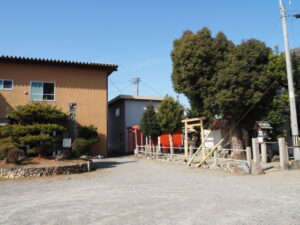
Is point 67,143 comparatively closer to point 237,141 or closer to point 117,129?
point 237,141

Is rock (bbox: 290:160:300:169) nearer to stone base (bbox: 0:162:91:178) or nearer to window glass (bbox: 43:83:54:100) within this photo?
stone base (bbox: 0:162:91:178)

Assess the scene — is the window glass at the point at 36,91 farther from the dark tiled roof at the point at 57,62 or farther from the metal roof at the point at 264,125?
the metal roof at the point at 264,125

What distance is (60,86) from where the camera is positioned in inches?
788

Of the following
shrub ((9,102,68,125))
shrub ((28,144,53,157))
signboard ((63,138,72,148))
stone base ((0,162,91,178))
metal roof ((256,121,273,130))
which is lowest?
stone base ((0,162,91,178))

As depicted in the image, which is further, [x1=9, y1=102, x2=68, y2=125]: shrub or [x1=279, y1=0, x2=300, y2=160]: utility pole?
[x1=9, y1=102, x2=68, y2=125]: shrub

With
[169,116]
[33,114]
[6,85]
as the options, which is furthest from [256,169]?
[6,85]

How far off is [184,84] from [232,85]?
279 cm

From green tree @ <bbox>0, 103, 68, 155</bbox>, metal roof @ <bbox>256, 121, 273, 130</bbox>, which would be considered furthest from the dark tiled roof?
metal roof @ <bbox>256, 121, 273, 130</bbox>

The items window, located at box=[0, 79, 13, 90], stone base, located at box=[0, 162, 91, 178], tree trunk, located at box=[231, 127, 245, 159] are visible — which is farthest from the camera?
window, located at box=[0, 79, 13, 90]

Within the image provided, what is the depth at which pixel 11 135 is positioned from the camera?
13172mm

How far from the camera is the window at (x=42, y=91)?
19.2m

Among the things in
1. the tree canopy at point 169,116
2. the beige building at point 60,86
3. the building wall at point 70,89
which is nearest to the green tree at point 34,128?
the building wall at point 70,89

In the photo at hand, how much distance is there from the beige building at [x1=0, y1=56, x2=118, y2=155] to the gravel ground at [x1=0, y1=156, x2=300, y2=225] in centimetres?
1109

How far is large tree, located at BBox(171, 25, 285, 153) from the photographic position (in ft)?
41.4
